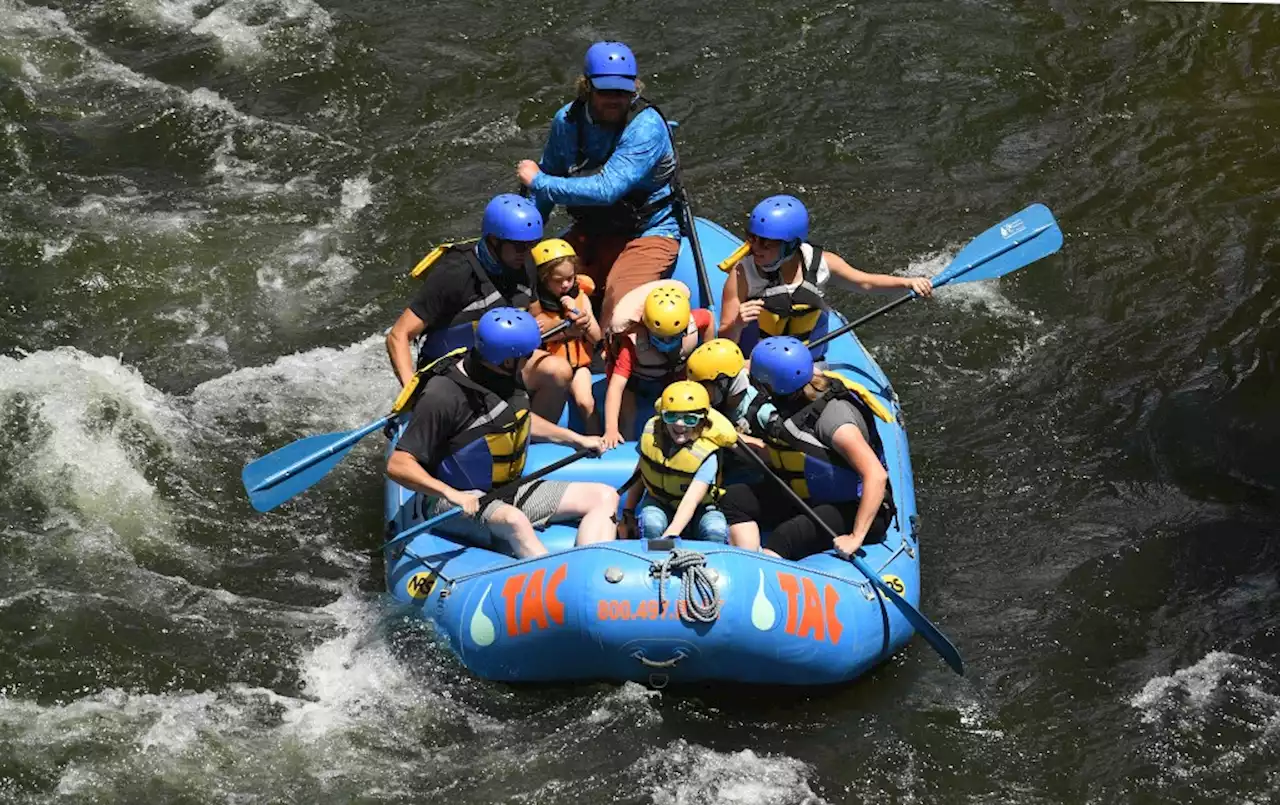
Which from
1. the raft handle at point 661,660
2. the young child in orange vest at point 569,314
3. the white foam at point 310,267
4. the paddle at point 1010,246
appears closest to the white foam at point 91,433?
the white foam at point 310,267

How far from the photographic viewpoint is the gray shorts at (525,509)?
6.91m

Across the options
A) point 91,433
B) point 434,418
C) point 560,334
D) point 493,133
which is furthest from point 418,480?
point 493,133

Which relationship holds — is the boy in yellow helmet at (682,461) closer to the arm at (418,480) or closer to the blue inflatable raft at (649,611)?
the blue inflatable raft at (649,611)

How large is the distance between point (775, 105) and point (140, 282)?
4.51 m

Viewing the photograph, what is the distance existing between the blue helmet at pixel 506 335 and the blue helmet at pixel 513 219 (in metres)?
0.59

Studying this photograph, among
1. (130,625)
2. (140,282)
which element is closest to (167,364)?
(140,282)

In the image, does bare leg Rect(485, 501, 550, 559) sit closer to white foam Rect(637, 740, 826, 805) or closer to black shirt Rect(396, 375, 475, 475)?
black shirt Rect(396, 375, 475, 475)

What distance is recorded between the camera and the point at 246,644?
7.24 metres

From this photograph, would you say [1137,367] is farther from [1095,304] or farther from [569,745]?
[569,745]

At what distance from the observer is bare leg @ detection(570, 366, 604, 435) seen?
746cm

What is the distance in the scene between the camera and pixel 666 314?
22.9ft

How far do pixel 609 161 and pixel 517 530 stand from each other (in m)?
1.88

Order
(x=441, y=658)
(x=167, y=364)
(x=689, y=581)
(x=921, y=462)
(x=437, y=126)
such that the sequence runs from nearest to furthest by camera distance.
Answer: (x=689, y=581) < (x=441, y=658) < (x=921, y=462) < (x=167, y=364) < (x=437, y=126)

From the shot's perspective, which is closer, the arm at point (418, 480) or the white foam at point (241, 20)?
the arm at point (418, 480)
